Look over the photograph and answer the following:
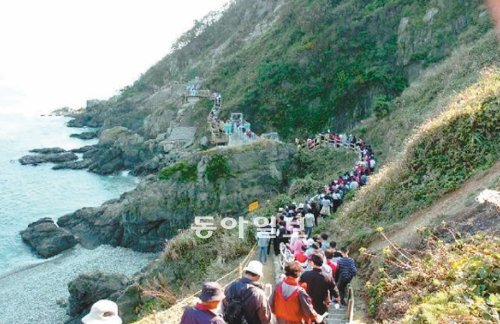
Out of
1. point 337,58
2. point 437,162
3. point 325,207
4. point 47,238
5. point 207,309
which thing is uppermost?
point 337,58

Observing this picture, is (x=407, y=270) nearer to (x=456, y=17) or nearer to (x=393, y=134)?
(x=393, y=134)

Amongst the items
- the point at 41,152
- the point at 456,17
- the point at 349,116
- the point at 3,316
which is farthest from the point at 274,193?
the point at 41,152

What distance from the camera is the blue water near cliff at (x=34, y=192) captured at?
37125 millimetres

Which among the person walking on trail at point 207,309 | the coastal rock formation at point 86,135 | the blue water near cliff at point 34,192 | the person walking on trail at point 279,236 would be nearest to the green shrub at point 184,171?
the blue water near cliff at point 34,192

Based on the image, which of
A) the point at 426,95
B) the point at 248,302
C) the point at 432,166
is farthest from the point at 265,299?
the point at 426,95

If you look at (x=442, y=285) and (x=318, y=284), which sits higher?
(x=318, y=284)

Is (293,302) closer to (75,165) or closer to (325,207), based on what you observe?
(325,207)

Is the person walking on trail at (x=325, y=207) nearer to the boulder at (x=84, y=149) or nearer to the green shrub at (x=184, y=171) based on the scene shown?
the green shrub at (x=184, y=171)

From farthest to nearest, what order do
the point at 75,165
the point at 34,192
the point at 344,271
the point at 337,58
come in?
the point at 75,165 → the point at 34,192 → the point at 337,58 → the point at 344,271

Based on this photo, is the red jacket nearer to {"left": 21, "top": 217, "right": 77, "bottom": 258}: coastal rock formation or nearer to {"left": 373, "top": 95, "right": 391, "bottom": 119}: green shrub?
{"left": 373, "top": 95, "right": 391, "bottom": 119}: green shrub

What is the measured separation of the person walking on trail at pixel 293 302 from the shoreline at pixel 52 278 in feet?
73.4

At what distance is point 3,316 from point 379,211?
69.2ft

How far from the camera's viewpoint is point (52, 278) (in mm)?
31141

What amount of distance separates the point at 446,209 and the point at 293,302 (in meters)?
6.67
